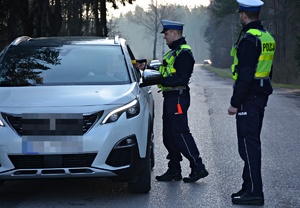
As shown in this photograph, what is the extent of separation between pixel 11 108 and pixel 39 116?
27 cm

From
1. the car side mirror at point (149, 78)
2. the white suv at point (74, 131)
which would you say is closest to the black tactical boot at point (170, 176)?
the white suv at point (74, 131)

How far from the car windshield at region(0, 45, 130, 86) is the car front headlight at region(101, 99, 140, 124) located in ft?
1.95

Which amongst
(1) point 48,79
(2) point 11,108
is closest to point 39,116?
(2) point 11,108

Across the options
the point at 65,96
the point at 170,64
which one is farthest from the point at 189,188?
the point at 65,96

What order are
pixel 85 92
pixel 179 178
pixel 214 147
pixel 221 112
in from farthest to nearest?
pixel 221 112 < pixel 214 147 < pixel 179 178 < pixel 85 92

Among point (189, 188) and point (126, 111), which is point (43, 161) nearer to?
point (126, 111)

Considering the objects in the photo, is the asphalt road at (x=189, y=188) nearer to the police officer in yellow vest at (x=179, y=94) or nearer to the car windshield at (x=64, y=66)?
the police officer in yellow vest at (x=179, y=94)

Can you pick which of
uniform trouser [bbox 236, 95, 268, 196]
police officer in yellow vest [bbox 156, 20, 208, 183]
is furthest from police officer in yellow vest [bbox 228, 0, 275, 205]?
→ police officer in yellow vest [bbox 156, 20, 208, 183]

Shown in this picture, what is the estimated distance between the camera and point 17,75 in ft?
23.6

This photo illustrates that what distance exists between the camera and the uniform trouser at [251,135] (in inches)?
253

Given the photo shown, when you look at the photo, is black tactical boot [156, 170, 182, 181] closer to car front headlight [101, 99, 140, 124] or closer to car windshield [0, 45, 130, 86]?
car windshield [0, 45, 130, 86]

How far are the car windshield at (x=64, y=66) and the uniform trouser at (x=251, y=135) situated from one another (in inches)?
52.7

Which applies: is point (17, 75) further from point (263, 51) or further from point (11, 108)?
point (263, 51)

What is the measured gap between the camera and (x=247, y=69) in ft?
20.5
